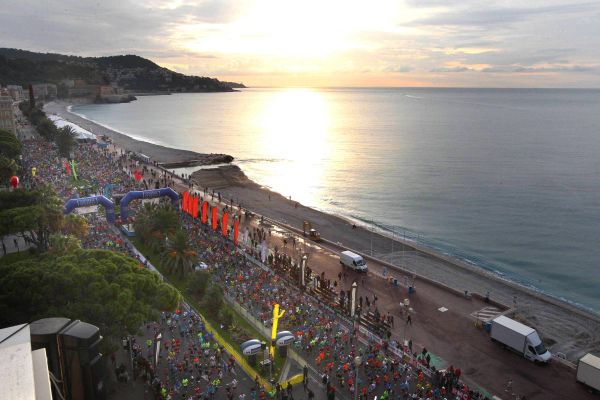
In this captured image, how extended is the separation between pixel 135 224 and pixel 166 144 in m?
93.5

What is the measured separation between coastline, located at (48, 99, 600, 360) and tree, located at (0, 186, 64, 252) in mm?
26828

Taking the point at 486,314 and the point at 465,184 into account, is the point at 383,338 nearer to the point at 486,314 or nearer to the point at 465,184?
the point at 486,314

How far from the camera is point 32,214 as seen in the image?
33688 millimetres

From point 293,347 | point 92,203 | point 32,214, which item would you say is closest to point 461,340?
point 293,347

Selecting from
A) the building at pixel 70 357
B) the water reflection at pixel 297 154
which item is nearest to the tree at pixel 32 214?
the building at pixel 70 357

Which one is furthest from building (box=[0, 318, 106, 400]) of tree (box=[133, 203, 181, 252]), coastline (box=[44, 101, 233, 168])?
coastline (box=[44, 101, 233, 168])

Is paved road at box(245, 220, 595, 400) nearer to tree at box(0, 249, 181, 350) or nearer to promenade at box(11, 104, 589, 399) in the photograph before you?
promenade at box(11, 104, 589, 399)

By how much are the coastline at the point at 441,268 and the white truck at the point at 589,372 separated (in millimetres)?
6092

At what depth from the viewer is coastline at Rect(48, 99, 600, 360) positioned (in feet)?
110

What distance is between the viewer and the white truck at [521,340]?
87.2 ft

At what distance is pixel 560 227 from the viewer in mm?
57531

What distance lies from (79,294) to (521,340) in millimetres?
24607

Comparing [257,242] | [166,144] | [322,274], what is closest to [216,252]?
[257,242]

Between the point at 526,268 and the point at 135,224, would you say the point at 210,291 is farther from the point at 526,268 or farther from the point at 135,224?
the point at 526,268
